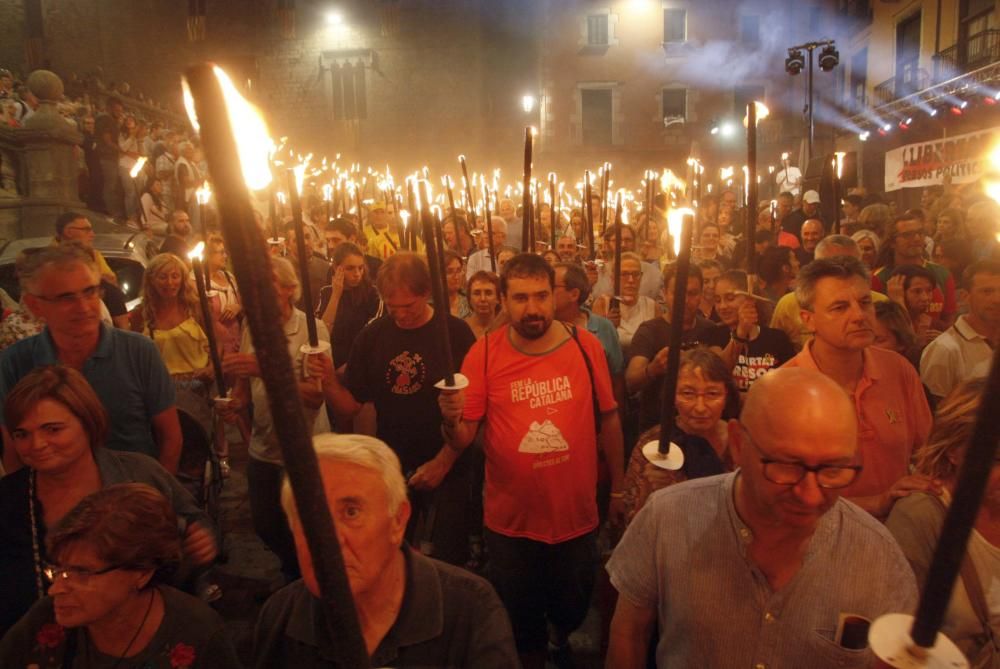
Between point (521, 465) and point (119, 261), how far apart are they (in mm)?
6510

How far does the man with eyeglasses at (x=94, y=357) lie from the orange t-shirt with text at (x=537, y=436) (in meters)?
1.42

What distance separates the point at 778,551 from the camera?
191 cm

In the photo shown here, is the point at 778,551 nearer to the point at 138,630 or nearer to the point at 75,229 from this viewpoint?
the point at 138,630

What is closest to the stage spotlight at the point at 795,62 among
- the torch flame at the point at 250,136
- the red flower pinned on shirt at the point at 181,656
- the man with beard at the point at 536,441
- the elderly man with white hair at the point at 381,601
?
the man with beard at the point at 536,441

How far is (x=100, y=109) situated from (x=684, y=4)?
28.5m

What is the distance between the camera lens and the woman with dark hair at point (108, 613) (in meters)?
2.14

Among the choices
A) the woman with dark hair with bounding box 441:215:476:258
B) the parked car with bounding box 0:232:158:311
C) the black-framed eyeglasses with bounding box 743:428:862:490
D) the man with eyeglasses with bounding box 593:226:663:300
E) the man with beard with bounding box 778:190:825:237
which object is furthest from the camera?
the man with beard with bounding box 778:190:825:237

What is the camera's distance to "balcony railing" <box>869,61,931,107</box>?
80.7 ft

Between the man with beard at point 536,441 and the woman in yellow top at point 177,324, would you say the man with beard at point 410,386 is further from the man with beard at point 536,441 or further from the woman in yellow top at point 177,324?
the woman in yellow top at point 177,324

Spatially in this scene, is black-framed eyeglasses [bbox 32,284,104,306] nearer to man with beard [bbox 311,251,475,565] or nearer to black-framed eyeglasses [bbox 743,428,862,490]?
man with beard [bbox 311,251,475,565]

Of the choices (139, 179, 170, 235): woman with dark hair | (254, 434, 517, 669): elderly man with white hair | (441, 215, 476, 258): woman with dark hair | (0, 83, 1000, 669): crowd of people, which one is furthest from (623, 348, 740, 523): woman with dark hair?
(139, 179, 170, 235): woman with dark hair

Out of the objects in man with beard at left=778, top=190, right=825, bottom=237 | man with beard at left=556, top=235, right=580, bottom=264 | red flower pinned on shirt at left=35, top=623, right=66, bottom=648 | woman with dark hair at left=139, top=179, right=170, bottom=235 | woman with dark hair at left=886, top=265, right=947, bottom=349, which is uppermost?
woman with dark hair at left=139, top=179, right=170, bottom=235

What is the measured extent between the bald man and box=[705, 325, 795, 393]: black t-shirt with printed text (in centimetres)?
212

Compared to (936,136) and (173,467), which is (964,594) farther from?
(936,136)
